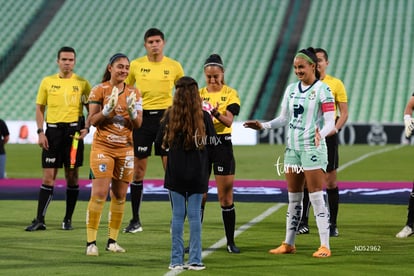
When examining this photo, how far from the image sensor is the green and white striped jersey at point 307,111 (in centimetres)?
974

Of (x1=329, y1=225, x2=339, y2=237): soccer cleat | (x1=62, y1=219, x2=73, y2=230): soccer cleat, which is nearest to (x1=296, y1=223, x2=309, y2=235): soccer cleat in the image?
(x1=329, y1=225, x2=339, y2=237): soccer cleat

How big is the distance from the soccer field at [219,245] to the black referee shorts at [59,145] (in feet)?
2.81

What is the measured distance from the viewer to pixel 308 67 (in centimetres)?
982

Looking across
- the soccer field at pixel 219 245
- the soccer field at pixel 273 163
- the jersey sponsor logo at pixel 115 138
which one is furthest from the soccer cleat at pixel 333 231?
the soccer field at pixel 273 163

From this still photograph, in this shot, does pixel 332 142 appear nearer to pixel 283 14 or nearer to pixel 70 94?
pixel 70 94

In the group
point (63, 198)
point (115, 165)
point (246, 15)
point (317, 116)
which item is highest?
point (246, 15)

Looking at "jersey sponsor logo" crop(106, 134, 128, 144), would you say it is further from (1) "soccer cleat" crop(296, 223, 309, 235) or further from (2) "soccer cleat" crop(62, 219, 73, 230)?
(1) "soccer cleat" crop(296, 223, 309, 235)

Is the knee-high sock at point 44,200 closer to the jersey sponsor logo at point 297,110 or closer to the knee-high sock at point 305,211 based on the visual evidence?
the knee-high sock at point 305,211

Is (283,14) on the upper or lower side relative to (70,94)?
upper

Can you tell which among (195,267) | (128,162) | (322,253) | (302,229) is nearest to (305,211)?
(302,229)

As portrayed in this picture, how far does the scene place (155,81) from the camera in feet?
39.7

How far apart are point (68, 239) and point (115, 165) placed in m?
1.43

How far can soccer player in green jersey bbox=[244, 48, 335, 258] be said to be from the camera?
973 cm

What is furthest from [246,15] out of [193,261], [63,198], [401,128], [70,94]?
[193,261]
